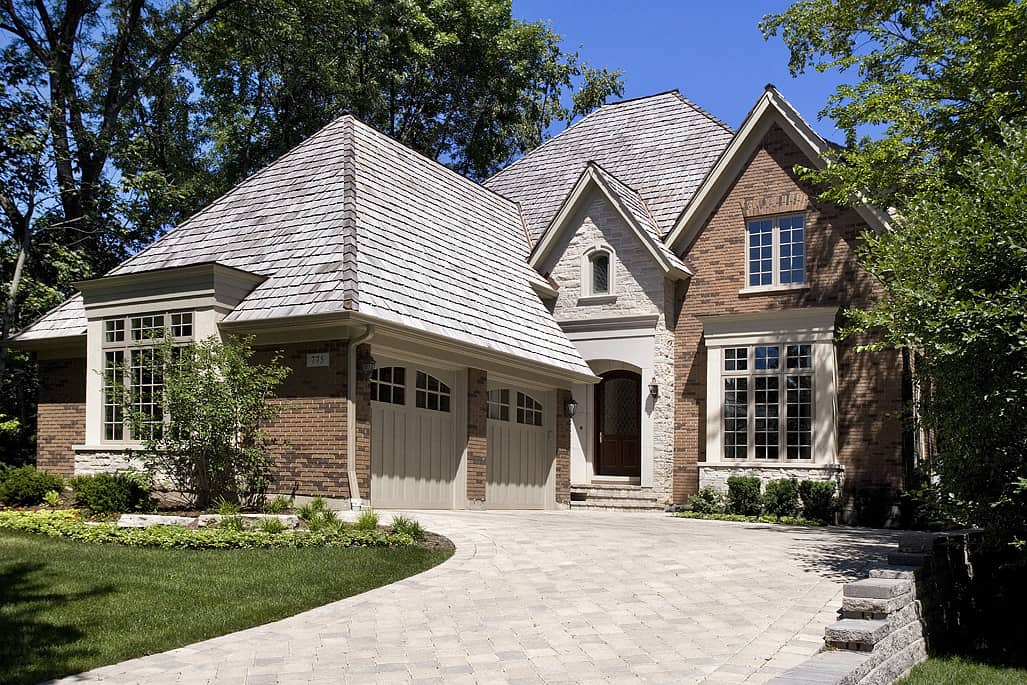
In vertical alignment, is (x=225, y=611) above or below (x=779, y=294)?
below

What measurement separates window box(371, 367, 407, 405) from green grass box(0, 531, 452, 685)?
16.1 ft

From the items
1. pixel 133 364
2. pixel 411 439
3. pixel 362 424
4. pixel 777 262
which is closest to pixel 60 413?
pixel 133 364

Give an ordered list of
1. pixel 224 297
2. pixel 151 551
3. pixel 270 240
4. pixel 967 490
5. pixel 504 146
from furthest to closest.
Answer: pixel 504 146 < pixel 270 240 < pixel 224 297 < pixel 151 551 < pixel 967 490

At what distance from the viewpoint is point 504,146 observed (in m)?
37.8

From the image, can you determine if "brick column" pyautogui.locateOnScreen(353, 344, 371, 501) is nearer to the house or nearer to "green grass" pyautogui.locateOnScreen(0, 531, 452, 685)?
the house

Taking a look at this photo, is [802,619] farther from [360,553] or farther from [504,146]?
[504,146]

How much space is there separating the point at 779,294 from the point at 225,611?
14.9 m

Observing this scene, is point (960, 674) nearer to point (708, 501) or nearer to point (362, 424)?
point (362, 424)

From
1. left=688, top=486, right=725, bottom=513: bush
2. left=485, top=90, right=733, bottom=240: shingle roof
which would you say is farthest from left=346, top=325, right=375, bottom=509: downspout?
left=485, top=90, right=733, bottom=240: shingle roof

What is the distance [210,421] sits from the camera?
14.2 metres

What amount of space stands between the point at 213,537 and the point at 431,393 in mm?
6525

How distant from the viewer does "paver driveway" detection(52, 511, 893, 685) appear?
7.00 metres

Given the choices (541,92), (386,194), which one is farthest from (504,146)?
(386,194)

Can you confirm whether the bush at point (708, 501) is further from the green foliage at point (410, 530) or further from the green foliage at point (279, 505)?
the green foliage at point (410, 530)
